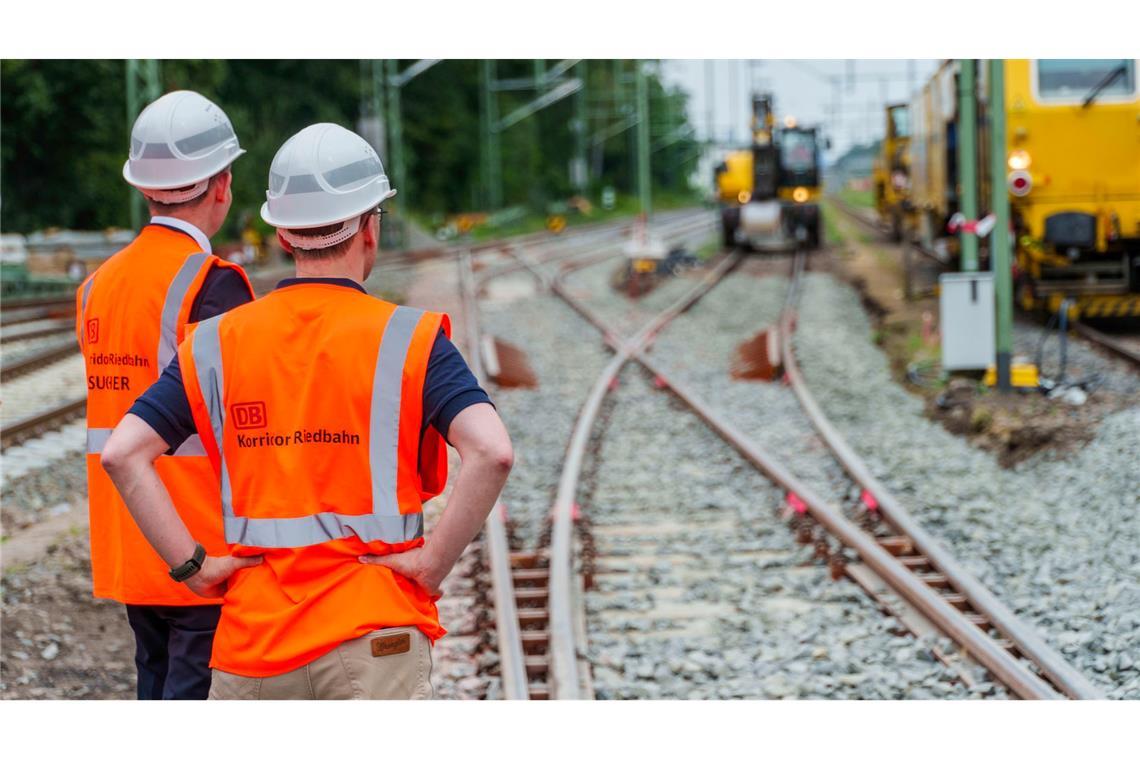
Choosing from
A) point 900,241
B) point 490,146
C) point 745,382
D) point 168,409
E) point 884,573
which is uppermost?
point 168,409

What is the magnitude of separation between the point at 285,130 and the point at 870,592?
38.0 m

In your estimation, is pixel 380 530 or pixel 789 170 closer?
pixel 380 530

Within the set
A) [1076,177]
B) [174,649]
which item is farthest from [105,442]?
[1076,177]

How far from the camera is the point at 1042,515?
25.5ft

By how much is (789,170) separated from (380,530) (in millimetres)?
29328

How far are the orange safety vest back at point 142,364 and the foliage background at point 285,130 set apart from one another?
21988 mm

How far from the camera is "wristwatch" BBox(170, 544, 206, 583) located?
2.75 meters

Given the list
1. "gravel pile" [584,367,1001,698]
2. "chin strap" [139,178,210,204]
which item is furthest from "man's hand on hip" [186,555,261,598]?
"gravel pile" [584,367,1001,698]

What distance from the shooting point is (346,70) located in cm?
4553

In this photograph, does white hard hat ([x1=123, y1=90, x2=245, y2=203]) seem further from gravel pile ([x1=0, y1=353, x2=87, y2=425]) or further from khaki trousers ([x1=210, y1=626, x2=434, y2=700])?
gravel pile ([x1=0, y1=353, x2=87, y2=425])

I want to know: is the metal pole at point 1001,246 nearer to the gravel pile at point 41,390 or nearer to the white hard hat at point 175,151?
the gravel pile at point 41,390

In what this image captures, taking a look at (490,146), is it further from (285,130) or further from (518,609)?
(518,609)
